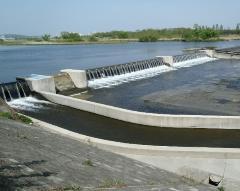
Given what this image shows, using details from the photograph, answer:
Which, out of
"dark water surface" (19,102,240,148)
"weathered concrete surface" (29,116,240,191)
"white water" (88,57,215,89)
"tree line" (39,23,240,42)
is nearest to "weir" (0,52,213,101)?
"white water" (88,57,215,89)

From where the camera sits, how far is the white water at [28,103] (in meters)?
20.5

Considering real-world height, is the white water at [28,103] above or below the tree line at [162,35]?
below

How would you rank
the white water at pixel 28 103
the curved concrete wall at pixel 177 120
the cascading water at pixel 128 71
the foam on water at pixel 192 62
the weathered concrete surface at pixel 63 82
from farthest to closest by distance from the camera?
1. the foam on water at pixel 192 62
2. the cascading water at pixel 128 71
3. the weathered concrete surface at pixel 63 82
4. the white water at pixel 28 103
5. the curved concrete wall at pixel 177 120

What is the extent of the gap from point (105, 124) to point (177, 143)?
4.23m

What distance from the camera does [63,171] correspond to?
188 inches

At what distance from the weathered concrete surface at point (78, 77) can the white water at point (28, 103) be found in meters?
4.79

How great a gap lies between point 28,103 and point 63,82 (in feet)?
17.4

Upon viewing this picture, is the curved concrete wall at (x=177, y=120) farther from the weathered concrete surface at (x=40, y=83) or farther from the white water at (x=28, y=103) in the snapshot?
the weathered concrete surface at (x=40, y=83)

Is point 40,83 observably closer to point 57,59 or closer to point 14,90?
point 14,90

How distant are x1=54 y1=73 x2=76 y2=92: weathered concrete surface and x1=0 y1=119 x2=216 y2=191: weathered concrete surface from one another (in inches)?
741

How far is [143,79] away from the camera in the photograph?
102 feet

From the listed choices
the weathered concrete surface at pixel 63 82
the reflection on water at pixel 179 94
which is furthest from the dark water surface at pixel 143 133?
the weathered concrete surface at pixel 63 82

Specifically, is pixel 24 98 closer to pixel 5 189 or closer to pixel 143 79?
pixel 143 79

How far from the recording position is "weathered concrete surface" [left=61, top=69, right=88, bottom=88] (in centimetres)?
2653
